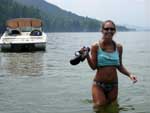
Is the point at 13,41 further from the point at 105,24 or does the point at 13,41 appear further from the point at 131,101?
the point at 105,24

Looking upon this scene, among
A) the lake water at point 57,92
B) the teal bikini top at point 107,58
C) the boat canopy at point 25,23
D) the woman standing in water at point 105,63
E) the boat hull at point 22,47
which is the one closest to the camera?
the woman standing in water at point 105,63

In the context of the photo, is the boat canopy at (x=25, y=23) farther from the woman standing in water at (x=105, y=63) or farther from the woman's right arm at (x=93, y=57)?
the woman's right arm at (x=93, y=57)

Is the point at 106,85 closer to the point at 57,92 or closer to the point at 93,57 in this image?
the point at 93,57

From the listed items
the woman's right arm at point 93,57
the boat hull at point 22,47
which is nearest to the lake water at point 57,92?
the woman's right arm at point 93,57

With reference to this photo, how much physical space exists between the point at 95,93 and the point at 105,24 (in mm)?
1310

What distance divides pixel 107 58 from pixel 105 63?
0.11 meters

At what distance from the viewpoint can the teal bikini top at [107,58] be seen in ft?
28.7


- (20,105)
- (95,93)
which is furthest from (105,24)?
(20,105)

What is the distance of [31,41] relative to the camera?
3650cm

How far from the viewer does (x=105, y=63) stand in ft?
28.9

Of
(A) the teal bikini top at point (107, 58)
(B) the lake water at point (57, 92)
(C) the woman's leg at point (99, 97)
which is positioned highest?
(A) the teal bikini top at point (107, 58)

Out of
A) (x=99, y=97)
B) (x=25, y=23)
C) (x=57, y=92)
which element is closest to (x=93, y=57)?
(x=99, y=97)

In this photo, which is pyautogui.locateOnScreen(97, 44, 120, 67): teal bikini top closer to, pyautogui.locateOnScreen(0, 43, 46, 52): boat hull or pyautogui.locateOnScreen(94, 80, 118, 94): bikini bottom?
pyautogui.locateOnScreen(94, 80, 118, 94): bikini bottom

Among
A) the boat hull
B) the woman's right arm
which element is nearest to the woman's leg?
the woman's right arm
